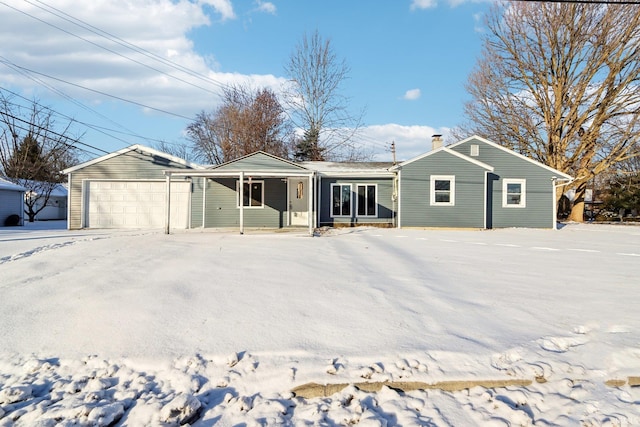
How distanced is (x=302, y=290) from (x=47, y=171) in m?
32.9

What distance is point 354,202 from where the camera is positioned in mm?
18562

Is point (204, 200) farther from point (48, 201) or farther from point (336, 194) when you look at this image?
point (48, 201)

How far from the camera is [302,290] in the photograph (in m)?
5.70

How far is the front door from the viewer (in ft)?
58.6

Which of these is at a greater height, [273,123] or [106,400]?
[273,123]

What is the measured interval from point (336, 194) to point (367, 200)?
58.4 inches

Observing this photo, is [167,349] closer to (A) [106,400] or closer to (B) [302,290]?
(A) [106,400]

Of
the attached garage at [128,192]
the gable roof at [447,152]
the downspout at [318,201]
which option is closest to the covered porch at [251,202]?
the downspout at [318,201]

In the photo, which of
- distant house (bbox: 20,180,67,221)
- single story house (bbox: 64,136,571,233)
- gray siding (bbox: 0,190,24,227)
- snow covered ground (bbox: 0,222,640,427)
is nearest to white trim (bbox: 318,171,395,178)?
single story house (bbox: 64,136,571,233)

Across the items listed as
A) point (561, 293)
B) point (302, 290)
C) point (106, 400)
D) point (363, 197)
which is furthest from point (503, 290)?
point (363, 197)

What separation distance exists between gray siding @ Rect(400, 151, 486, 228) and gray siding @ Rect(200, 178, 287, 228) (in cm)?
540

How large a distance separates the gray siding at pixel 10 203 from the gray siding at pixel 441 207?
69.6ft

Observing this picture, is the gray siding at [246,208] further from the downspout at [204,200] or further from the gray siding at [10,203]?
the gray siding at [10,203]

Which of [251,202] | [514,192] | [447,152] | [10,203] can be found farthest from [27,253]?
[514,192]
